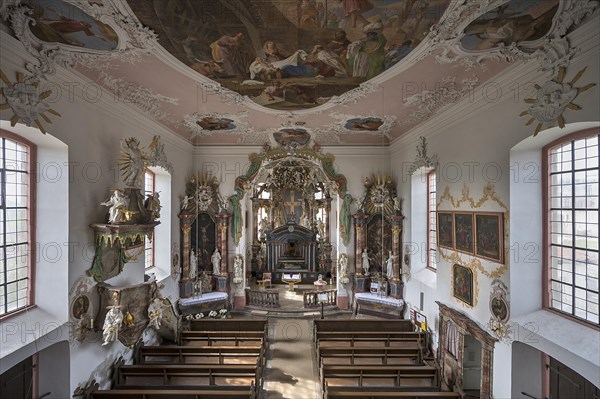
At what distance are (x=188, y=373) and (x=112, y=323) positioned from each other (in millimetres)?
2422

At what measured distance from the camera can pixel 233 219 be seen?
591 inches

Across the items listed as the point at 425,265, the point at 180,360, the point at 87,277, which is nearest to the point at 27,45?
the point at 87,277

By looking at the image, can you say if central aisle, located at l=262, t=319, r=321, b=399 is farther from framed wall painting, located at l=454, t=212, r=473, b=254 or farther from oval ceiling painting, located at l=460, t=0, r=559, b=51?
oval ceiling painting, located at l=460, t=0, r=559, b=51

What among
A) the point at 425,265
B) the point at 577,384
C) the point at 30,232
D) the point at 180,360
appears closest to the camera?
the point at 577,384

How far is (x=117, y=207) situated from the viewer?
25.0 ft

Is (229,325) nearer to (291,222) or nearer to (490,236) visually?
(291,222)

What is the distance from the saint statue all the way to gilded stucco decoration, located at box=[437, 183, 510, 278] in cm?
911

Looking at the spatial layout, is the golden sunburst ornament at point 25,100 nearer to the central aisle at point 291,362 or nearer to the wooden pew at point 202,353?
the wooden pew at point 202,353

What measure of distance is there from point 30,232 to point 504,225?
10615 millimetres

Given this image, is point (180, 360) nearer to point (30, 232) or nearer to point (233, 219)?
point (30, 232)

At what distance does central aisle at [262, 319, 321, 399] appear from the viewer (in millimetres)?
8750

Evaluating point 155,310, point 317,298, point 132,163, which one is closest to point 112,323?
point 155,310

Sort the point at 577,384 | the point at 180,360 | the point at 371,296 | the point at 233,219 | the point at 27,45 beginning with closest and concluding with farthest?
1. the point at 27,45
2. the point at 577,384
3. the point at 180,360
4. the point at 371,296
5. the point at 233,219

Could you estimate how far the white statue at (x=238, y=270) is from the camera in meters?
14.7
